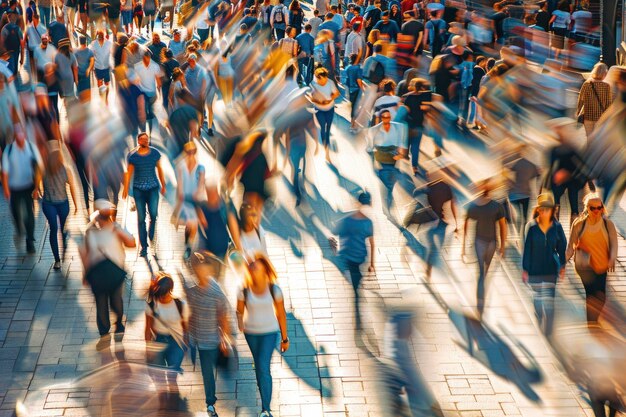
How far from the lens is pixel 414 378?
7203mm

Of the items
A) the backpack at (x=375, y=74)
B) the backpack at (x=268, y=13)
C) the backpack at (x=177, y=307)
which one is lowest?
the backpack at (x=268, y=13)

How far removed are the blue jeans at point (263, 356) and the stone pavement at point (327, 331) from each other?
36cm

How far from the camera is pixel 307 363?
29.2 feet

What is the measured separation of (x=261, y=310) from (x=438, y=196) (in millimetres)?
3380

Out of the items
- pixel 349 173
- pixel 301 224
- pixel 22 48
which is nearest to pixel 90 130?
pixel 301 224

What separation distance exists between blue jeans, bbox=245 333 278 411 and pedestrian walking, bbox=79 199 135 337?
174cm

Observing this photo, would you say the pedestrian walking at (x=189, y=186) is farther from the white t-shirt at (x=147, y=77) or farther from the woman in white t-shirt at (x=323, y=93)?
the white t-shirt at (x=147, y=77)

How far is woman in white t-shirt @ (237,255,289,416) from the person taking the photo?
7664mm

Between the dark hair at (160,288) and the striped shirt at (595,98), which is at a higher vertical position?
the dark hair at (160,288)

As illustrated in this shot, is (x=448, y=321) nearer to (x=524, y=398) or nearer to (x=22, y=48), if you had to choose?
(x=524, y=398)

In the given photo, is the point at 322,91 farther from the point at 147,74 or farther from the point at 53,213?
the point at 53,213

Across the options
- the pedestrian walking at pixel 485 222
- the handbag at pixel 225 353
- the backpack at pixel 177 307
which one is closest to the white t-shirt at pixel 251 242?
the handbag at pixel 225 353

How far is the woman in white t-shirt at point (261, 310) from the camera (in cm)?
766

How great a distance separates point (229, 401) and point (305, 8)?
24.0m
